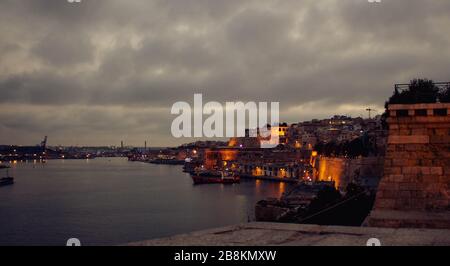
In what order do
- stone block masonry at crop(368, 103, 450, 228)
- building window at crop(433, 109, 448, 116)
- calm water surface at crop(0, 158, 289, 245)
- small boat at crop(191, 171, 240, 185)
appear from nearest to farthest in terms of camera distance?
stone block masonry at crop(368, 103, 450, 228)
building window at crop(433, 109, 448, 116)
calm water surface at crop(0, 158, 289, 245)
small boat at crop(191, 171, 240, 185)

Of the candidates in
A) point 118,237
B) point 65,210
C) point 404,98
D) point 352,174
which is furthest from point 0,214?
point 404,98

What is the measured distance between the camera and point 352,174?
1265 inches

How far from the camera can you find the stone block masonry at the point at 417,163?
8859mm

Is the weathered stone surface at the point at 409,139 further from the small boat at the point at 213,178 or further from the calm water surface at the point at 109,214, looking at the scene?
the small boat at the point at 213,178

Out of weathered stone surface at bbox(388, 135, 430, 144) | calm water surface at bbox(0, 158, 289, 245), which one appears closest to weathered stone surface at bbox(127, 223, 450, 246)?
weathered stone surface at bbox(388, 135, 430, 144)

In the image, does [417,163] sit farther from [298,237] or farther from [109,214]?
[109,214]

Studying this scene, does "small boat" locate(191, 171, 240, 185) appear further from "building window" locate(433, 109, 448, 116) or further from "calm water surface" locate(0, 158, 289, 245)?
"building window" locate(433, 109, 448, 116)

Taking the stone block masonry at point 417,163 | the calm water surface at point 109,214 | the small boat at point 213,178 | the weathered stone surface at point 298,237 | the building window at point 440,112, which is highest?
the building window at point 440,112

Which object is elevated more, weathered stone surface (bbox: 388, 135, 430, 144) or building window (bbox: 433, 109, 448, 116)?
building window (bbox: 433, 109, 448, 116)

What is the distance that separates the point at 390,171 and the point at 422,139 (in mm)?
830

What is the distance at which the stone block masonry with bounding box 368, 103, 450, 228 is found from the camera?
349 inches

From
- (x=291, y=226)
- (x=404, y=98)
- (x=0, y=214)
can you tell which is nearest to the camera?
(x=291, y=226)

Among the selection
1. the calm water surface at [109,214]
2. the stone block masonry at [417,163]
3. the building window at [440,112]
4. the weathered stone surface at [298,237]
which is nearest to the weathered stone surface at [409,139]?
the stone block masonry at [417,163]
